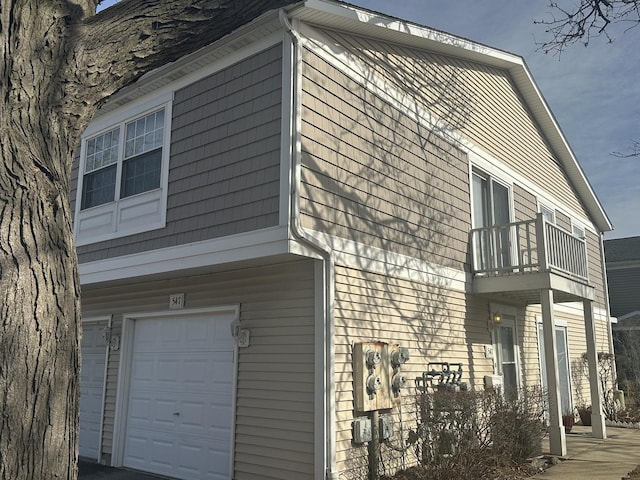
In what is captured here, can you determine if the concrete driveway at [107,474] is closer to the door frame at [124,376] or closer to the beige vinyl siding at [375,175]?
the door frame at [124,376]

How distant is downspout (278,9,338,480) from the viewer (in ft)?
20.4

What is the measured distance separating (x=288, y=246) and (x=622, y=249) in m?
24.3

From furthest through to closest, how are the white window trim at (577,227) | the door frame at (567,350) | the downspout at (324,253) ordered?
1. the white window trim at (577,227)
2. the door frame at (567,350)
3. the downspout at (324,253)

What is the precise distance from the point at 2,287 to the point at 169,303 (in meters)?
5.82

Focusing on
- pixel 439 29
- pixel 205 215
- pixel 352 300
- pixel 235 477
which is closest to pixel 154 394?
pixel 235 477

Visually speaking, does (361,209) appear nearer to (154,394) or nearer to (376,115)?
(376,115)

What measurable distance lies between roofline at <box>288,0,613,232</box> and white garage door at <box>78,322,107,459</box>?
6.22 meters

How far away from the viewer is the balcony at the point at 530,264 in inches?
364

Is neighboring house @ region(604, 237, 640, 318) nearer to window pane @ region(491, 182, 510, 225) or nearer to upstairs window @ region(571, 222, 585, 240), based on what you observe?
upstairs window @ region(571, 222, 585, 240)

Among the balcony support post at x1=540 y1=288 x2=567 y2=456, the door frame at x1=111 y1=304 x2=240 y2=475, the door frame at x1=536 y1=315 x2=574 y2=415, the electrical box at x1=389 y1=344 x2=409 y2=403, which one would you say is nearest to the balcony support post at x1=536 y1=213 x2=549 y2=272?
the balcony support post at x1=540 y1=288 x2=567 y2=456


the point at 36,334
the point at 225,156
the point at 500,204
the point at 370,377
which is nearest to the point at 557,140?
the point at 500,204

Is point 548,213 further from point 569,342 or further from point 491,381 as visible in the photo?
point 491,381

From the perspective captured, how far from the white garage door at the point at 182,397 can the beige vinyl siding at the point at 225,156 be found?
133 cm

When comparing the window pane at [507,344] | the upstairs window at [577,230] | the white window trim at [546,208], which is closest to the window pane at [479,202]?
the window pane at [507,344]
